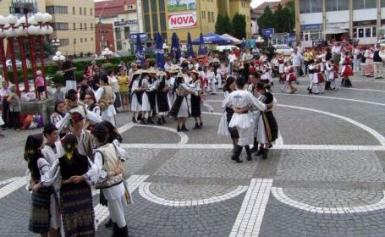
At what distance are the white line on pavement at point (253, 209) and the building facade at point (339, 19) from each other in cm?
5774

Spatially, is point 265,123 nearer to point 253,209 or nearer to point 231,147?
point 231,147

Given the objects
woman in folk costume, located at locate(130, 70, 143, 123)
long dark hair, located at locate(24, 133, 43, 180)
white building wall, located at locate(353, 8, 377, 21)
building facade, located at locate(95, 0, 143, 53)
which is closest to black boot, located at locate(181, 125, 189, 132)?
woman in folk costume, located at locate(130, 70, 143, 123)

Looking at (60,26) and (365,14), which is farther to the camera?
(60,26)

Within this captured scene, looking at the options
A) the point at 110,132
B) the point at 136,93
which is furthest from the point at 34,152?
the point at 136,93

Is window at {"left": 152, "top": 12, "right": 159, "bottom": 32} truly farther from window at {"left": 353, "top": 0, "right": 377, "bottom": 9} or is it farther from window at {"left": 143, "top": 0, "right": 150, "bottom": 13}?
window at {"left": 353, "top": 0, "right": 377, "bottom": 9}

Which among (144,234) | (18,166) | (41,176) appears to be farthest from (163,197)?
(18,166)

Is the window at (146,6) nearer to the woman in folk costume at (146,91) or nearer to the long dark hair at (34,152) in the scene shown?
the woman in folk costume at (146,91)

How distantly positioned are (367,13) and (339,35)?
14.4 feet

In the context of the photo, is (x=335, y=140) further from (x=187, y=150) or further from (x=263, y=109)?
(x=187, y=150)

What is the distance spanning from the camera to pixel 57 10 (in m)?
95.4

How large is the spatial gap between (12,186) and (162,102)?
6.57 m

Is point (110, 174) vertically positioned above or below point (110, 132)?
below

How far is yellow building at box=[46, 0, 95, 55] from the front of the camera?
3711 inches

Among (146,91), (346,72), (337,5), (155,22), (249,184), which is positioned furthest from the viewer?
(155,22)
